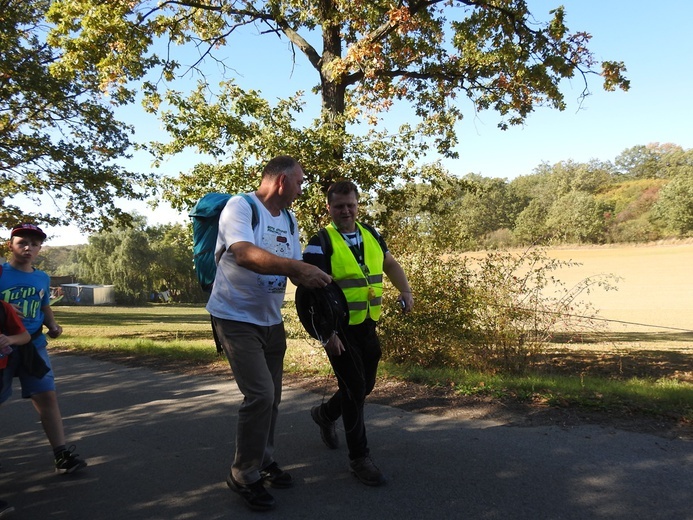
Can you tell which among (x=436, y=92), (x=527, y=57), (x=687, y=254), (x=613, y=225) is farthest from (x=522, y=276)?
(x=613, y=225)

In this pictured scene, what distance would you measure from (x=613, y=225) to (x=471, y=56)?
263ft

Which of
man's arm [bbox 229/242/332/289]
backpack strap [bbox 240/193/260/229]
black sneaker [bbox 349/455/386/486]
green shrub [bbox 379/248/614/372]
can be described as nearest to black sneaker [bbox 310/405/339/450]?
black sneaker [bbox 349/455/386/486]

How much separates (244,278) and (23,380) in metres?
2.02

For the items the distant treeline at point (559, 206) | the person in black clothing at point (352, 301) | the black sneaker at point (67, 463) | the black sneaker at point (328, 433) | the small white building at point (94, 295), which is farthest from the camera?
the small white building at point (94, 295)

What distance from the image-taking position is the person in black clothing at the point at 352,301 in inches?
146

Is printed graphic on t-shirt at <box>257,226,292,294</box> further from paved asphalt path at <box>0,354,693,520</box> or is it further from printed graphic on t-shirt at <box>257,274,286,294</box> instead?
paved asphalt path at <box>0,354,693,520</box>

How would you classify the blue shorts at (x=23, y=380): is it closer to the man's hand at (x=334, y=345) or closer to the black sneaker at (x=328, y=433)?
the black sneaker at (x=328, y=433)

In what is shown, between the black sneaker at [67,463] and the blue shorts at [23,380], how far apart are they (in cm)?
51

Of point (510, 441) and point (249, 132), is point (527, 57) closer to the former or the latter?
point (249, 132)

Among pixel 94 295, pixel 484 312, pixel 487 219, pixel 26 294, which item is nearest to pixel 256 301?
pixel 26 294

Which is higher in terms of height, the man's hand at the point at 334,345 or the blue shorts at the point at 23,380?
the man's hand at the point at 334,345

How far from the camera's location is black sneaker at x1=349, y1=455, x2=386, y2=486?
3475mm

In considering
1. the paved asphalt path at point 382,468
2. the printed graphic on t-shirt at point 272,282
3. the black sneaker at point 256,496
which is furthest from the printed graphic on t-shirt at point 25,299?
the black sneaker at point 256,496

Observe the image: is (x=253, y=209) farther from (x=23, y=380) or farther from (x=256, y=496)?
(x=23, y=380)
